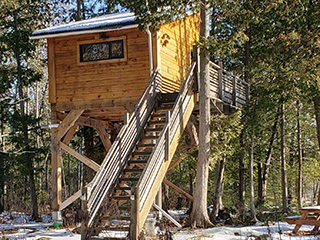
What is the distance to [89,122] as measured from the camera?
17375 millimetres

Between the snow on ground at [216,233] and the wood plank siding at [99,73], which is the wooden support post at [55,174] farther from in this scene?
the wood plank siding at [99,73]

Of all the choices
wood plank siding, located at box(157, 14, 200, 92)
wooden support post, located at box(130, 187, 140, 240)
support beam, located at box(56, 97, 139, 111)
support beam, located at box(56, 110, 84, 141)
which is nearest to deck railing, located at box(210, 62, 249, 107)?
wood plank siding, located at box(157, 14, 200, 92)

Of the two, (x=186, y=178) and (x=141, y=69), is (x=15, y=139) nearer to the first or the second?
(x=141, y=69)

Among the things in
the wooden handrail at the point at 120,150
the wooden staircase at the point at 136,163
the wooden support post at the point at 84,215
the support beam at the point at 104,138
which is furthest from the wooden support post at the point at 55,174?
the wooden support post at the point at 84,215

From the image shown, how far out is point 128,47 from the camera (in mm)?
14523

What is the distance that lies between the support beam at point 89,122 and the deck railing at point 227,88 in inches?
196

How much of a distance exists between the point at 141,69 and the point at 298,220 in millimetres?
6543

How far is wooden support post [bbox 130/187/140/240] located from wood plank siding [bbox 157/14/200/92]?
5825mm

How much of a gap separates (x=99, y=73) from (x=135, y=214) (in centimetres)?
624

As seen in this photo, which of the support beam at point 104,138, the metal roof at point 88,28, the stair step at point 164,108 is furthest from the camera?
the support beam at point 104,138

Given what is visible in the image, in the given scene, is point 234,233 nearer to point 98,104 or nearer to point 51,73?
point 98,104

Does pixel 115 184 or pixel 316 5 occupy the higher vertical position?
pixel 316 5

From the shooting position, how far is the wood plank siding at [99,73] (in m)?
14.4

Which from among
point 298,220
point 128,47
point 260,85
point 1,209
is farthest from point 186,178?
point 298,220
